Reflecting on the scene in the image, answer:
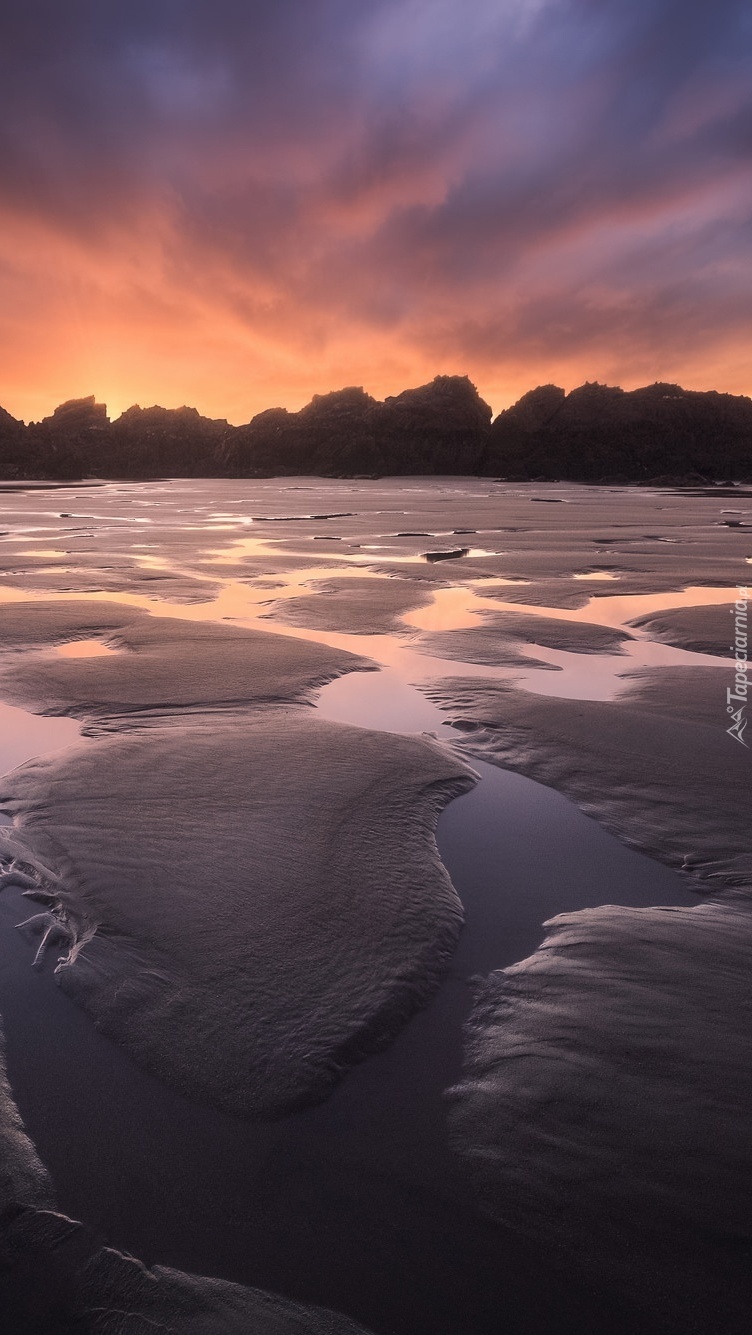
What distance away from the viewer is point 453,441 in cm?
7500

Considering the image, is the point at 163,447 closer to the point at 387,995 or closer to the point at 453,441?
the point at 453,441

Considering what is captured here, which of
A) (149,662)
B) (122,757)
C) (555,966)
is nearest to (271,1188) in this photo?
(555,966)

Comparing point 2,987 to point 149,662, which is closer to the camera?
point 2,987

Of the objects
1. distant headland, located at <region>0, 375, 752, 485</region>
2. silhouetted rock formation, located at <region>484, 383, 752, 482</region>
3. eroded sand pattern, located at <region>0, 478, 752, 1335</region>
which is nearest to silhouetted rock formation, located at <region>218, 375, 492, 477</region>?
distant headland, located at <region>0, 375, 752, 485</region>

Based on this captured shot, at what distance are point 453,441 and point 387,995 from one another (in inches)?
3074

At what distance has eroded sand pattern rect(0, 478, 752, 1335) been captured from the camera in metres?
1.01

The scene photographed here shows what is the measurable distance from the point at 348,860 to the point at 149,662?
2.47m

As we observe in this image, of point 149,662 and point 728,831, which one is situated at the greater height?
point 149,662

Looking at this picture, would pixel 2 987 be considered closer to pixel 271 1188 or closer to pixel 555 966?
pixel 271 1188

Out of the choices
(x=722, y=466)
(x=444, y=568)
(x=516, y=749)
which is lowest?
(x=516, y=749)

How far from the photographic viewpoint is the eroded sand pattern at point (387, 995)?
101 centimetres

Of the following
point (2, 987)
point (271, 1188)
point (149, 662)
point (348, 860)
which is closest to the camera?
point (271, 1188)

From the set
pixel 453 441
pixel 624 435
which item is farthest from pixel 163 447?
pixel 624 435

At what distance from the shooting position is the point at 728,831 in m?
2.26
